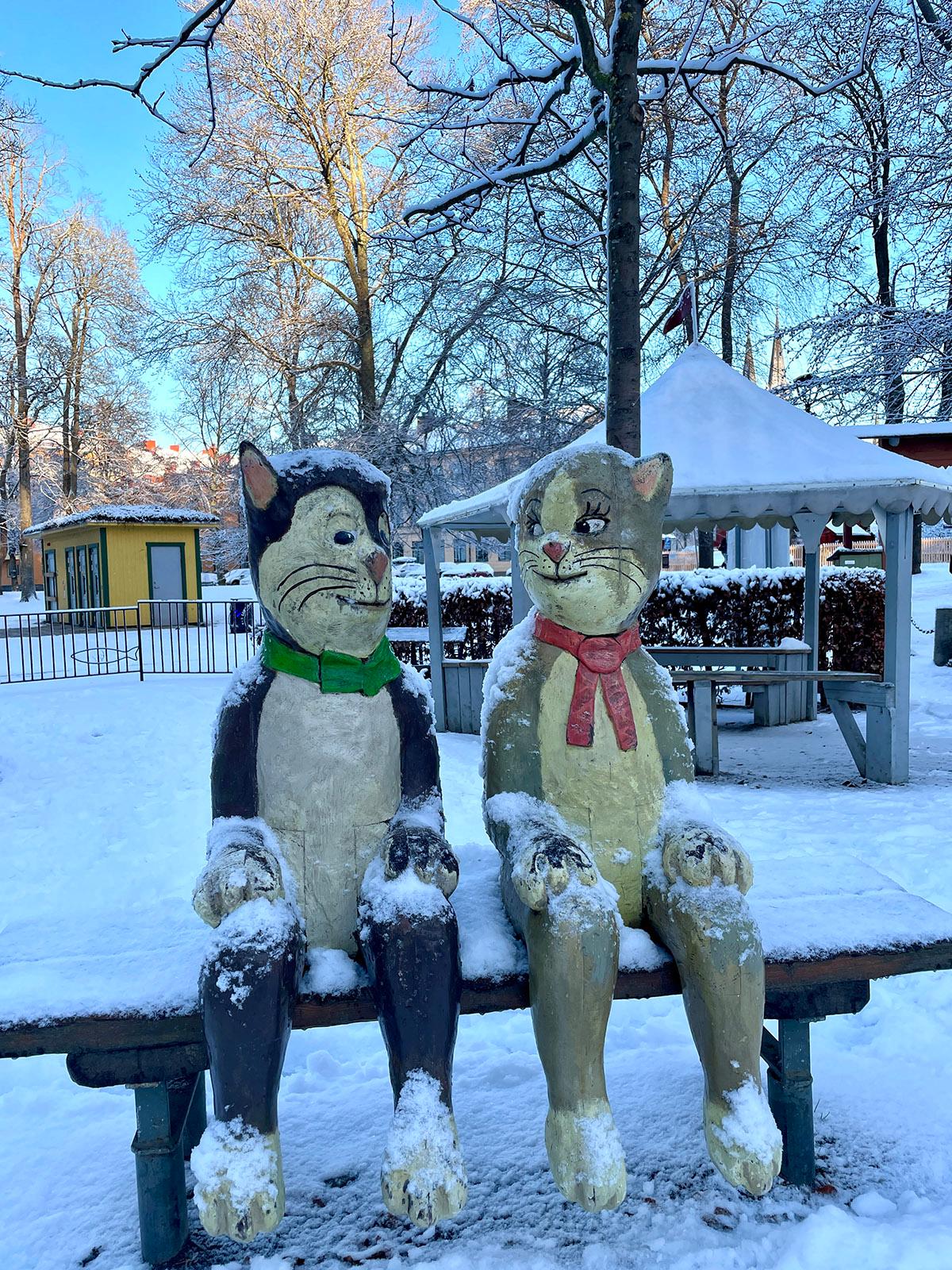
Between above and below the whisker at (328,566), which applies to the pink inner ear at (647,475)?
above

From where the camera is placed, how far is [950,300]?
1201 cm

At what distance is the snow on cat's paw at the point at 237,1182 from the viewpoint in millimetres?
1626

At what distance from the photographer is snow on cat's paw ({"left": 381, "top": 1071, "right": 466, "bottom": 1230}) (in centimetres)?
164

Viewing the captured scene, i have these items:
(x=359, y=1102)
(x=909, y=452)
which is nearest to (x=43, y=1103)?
(x=359, y=1102)

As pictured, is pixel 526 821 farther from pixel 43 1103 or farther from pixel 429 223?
pixel 429 223

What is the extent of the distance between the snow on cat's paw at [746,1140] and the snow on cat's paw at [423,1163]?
0.57 m

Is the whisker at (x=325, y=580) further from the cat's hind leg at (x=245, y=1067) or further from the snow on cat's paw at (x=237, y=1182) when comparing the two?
the snow on cat's paw at (x=237, y=1182)

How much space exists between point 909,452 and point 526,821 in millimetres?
10252

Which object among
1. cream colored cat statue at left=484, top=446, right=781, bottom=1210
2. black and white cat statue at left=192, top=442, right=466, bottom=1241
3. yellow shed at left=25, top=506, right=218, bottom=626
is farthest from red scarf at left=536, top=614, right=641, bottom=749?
yellow shed at left=25, top=506, right=218, bottom=626

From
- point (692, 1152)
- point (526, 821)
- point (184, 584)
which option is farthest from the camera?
point (184, 584)

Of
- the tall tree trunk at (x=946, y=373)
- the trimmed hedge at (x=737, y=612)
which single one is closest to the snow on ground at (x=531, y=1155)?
the trimmed hedge at (x=737, y=612)

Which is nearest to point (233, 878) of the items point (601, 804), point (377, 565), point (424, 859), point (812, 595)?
point (424, 859)

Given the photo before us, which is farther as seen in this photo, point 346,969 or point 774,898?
point 774,898

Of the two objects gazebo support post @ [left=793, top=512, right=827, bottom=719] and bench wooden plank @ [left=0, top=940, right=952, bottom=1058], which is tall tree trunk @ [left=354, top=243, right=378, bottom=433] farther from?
bench wooden plank @ [left=0, top=940, right=952, bottom=1058]
